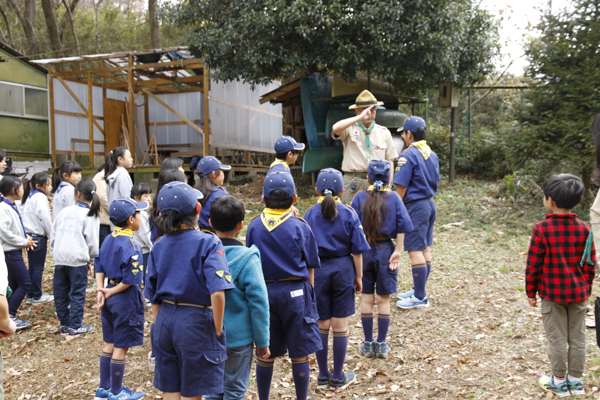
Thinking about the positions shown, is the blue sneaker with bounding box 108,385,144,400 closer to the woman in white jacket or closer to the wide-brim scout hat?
the woman in white jacket

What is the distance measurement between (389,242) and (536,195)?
24.4 feet

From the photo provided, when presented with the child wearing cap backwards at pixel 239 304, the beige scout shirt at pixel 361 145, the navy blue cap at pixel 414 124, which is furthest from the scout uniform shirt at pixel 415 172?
the child wearing cap backwards at pixel 239 304

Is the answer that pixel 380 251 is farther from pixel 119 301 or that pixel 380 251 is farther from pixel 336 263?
pixel 119 301

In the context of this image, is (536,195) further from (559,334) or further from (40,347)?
(40,347)

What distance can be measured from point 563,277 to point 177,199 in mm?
2748

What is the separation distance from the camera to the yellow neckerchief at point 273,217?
10.8 ft

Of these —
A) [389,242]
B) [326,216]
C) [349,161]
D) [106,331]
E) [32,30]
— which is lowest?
[106,331]

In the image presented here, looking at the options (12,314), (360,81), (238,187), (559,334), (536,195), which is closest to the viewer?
(559,334)

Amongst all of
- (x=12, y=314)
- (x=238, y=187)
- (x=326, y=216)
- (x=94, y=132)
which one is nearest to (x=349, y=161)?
(x=326, y=216)

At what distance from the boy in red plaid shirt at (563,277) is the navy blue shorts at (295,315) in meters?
1.69

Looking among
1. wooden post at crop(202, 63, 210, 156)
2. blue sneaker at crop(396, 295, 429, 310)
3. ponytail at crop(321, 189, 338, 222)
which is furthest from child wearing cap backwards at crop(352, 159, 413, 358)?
wooden post at crop(202, 63, 210, 156)

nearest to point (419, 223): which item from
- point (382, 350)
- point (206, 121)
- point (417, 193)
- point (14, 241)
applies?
point (417, 193)

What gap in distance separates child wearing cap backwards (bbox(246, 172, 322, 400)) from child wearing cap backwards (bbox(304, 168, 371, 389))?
0.49 m

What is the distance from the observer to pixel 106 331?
12.6 ft
